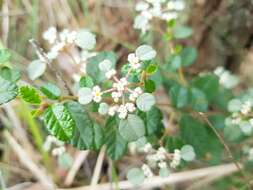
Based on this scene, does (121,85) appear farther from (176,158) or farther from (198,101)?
(198,101)

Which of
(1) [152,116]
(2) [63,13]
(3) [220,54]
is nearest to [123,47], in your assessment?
(2) [63,13]

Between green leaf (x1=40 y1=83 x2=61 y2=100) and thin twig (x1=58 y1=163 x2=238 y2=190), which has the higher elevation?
thin twig (x1=58 y1=163 x2=238 y2=190)

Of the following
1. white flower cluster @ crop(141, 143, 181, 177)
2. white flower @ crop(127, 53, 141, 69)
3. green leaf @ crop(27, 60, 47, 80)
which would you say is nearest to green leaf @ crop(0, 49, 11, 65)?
green leaf @ crop(27, 60, 47, 80)

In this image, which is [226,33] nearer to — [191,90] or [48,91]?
[191,90]

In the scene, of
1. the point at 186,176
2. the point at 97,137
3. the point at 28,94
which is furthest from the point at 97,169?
the point at 28,94

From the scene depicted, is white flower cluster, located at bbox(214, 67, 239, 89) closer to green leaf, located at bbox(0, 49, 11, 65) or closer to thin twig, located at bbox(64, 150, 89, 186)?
thin twig, located at bbox(64, 150, 89, 186)

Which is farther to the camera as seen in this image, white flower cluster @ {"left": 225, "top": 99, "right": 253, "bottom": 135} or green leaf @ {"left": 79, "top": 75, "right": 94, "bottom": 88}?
white flower cluster @ {"left": 225, "top": 99, "right": 253, "bottom": 135}

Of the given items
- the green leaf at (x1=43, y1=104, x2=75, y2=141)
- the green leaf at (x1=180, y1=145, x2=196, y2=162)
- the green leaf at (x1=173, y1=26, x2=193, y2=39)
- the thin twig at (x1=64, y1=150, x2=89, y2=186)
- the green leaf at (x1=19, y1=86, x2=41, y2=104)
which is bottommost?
the green leaf at (x1=43, y1=104, x2=75, y2=141)
